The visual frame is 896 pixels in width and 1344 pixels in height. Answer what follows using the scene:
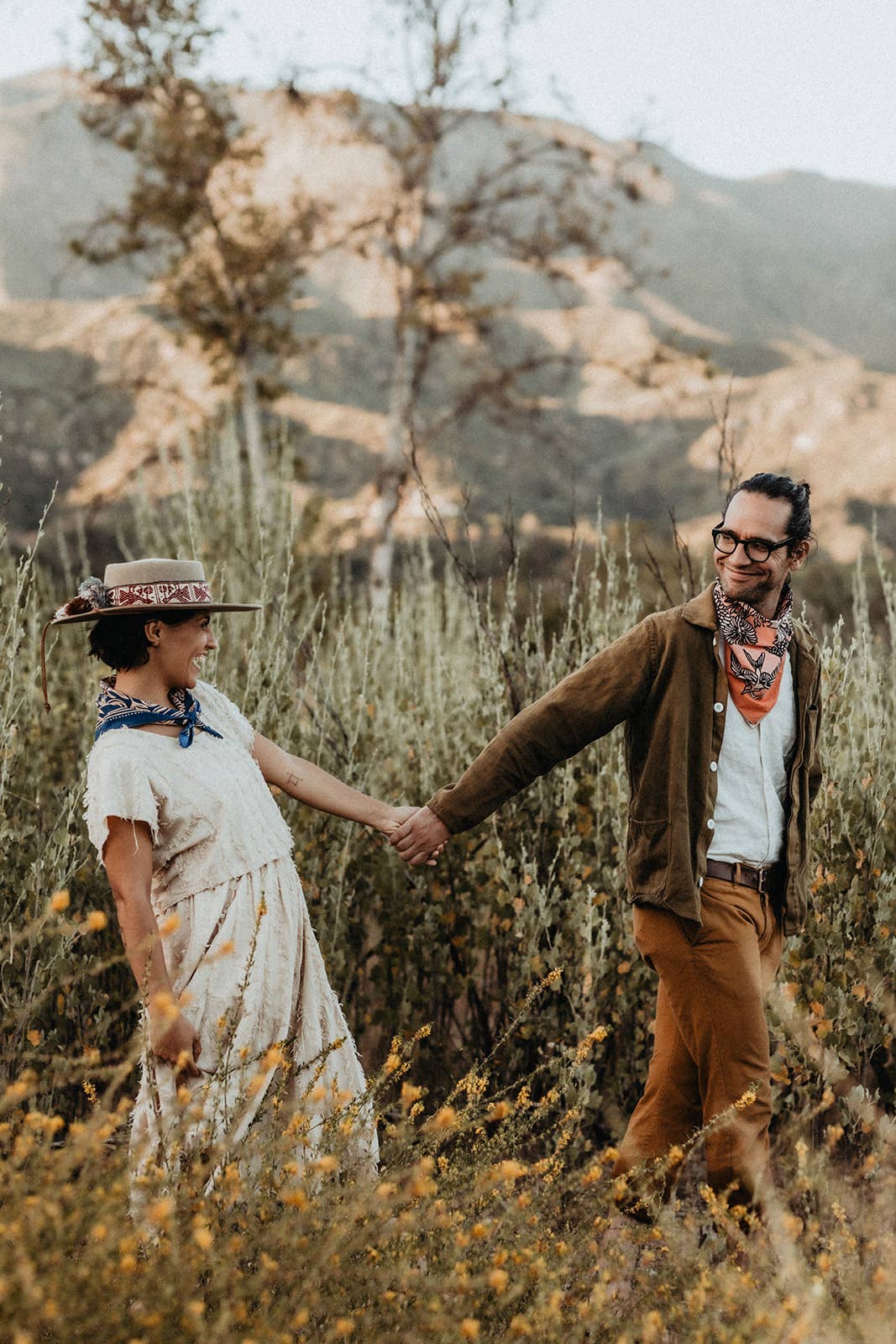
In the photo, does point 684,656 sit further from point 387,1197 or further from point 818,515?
point 818,515

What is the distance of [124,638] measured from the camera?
7.97ft

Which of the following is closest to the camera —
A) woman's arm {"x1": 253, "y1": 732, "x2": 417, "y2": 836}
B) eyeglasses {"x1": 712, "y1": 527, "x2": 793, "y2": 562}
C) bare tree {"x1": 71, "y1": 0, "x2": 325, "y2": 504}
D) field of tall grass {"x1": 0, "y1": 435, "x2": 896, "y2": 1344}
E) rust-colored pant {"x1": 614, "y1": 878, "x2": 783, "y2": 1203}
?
field of tall grass {"x1": 0, "y1": 435, "x2": 896, "y2": 1344}

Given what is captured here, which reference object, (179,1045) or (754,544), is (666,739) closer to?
(754,544)

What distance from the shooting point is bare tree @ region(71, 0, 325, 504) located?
33.6 feet

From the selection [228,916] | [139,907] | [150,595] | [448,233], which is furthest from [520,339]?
[139,907]

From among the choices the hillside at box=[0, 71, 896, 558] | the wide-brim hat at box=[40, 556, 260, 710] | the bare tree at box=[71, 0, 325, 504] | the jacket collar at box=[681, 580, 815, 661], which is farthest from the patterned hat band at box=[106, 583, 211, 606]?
the bare tree at box=[71, 0, 325, 504]

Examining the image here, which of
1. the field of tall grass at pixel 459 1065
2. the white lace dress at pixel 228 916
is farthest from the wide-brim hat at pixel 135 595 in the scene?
the field of tall grass at pixel 459 1065

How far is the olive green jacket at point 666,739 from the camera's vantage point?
2570mm

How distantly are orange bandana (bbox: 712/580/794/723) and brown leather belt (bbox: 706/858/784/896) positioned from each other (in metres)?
0.33

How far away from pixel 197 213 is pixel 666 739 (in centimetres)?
973

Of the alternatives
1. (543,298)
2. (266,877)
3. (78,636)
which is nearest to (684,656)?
(266,877)

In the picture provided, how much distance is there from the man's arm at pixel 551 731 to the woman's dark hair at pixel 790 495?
1.26ft

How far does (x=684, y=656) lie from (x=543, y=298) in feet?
300

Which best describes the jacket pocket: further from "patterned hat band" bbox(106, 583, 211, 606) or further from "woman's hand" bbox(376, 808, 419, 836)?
"patterned hat band" bbox(106, 583, 211, 606)
